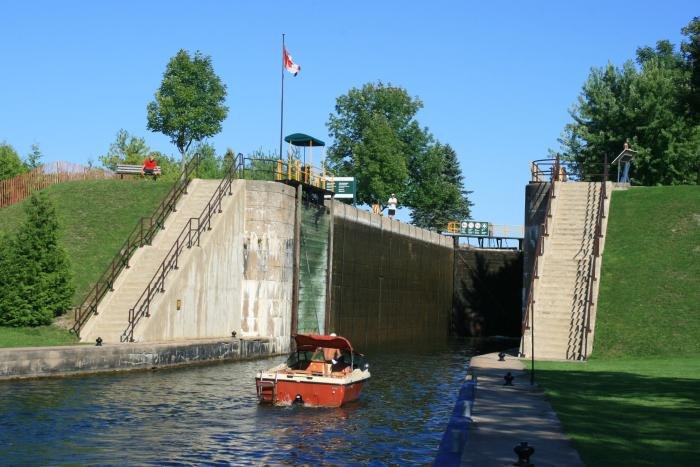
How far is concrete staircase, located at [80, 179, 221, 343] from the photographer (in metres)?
34.2

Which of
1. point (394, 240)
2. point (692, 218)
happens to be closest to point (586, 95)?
point (394, 240)

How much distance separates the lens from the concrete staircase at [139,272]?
34.2m

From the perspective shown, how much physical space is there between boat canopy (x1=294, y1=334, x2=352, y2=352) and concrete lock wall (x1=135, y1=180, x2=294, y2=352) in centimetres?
1128

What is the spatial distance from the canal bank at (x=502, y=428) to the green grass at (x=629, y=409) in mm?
345

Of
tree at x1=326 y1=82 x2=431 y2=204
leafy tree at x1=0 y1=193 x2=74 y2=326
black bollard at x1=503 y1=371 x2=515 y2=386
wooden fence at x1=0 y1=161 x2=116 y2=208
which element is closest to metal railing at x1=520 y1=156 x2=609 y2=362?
black bollard at x1=503 y1=371 x2=515 y2=386

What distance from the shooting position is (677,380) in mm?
24547

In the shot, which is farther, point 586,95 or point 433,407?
point 586,95

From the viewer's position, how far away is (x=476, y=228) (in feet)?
241

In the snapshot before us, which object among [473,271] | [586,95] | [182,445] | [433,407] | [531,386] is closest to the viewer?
[182,445]

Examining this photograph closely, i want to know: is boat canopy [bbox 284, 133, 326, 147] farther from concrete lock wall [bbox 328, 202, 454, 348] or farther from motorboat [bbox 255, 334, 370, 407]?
motorboat [bbox 255, 334, 370, 407]

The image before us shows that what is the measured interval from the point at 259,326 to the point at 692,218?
21918 mm

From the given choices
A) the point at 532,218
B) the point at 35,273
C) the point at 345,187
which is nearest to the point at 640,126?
the point at 345,187

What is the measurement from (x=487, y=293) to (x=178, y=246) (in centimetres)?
3500

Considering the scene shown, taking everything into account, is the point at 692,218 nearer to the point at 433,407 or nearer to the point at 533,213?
the point at 533,213
